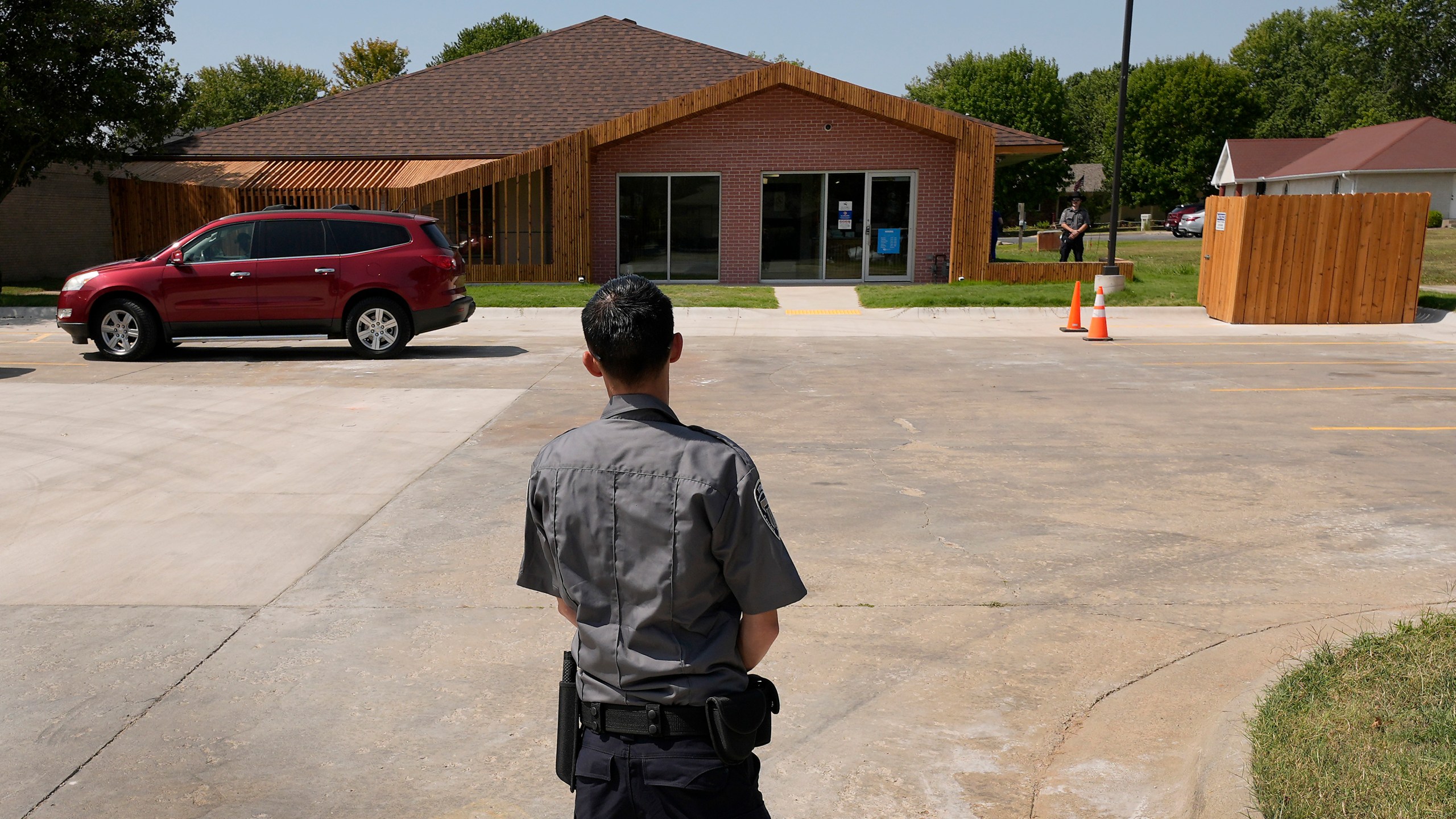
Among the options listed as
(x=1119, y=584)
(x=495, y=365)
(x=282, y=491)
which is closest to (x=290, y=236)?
(x=495, y=365)

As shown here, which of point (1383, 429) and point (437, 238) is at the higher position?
point (437, 238)

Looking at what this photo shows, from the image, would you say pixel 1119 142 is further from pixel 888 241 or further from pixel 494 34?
pixel 494 34

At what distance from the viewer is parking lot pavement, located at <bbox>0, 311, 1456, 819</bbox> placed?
4.35 metres

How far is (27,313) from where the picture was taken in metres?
21.1

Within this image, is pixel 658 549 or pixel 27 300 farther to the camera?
pixel 27 300

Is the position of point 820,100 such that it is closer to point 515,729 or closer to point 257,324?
point 257,324

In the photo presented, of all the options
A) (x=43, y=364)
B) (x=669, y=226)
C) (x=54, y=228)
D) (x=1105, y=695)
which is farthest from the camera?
(x=54, y=228)

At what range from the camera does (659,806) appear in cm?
253

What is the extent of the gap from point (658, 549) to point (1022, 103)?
77.8 meters

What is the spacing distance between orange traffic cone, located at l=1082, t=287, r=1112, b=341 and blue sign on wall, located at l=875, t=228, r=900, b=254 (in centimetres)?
897

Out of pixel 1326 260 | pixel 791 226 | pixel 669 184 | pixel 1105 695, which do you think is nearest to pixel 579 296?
pixel 669 184

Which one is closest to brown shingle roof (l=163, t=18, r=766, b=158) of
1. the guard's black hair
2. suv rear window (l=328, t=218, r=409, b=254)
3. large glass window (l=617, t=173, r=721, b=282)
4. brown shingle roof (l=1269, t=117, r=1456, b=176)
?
large glass window (l=617, t=173, r=721, b=282)

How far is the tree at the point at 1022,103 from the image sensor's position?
7356cm

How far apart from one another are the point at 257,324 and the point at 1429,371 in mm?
14210
